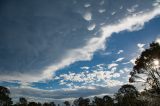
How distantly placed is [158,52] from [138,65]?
443cm

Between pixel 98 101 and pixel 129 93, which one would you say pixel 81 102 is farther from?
pixel 129 93

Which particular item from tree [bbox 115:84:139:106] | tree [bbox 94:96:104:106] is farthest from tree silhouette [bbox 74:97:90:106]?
tree [bbox 115:84:139:106]

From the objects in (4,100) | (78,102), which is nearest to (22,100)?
(4,100)

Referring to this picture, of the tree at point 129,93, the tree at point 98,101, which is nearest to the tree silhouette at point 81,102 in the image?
the tree at point 98,101

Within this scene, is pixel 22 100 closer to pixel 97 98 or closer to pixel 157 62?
pixel 97 98

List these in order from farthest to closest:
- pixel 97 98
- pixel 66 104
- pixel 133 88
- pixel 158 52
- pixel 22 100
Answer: pixel 66 104 < pixel 97 98 < pixel 22 100 < pixel 133 88 < pixel 158 52

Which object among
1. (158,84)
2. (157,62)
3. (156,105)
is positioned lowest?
(156,105)

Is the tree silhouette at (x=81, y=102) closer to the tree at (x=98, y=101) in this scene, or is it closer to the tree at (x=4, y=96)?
the tree at (x=98, y=101)

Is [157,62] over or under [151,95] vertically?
over

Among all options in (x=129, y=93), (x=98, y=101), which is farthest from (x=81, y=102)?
(x=129, y=93)

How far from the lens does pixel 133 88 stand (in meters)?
77.6

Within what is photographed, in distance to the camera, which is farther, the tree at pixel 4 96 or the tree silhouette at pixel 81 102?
the tree silhouette at pixel 81 102

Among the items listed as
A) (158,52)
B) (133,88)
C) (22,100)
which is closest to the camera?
(158,52)

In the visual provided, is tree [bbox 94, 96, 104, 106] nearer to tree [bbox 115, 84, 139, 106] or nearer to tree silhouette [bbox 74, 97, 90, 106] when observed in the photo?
tree silhouette [bbox 74, 97, 90, 106]
